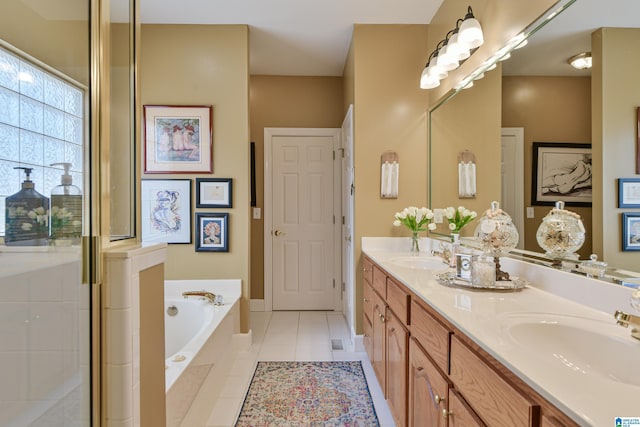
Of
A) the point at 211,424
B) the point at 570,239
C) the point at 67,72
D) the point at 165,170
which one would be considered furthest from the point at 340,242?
the point at 67,72

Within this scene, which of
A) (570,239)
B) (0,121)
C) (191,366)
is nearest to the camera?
(0,121)

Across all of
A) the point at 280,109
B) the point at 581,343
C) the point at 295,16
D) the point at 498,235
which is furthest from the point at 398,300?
the point at 280,109

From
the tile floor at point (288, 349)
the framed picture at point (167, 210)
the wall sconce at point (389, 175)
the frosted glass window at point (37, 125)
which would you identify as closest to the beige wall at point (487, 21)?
the wall sconce at point (389, 175)

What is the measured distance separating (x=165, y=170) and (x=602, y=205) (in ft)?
9.33

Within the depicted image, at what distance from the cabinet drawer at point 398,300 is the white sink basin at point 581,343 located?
21.7 inches

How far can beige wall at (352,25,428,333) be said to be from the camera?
271cm

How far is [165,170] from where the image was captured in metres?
2.76

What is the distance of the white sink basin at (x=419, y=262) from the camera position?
2.07 metres

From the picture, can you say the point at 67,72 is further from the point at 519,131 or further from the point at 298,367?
the point at 298,367

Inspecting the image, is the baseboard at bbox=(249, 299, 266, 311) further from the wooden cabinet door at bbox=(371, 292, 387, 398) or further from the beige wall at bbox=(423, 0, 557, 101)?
the beige wall at bbox=(423, 0, 557, 101)

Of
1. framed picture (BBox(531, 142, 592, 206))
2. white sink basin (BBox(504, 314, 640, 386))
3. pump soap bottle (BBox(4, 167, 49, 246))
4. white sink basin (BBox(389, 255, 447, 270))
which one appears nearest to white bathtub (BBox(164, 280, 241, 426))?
pump soap bottle (BBox(4, 167, 49, 246))

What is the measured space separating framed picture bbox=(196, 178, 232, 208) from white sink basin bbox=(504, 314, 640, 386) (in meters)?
2.31

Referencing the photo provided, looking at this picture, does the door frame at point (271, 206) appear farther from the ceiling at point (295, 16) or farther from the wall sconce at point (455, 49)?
the wall sconce at point (455, 49)

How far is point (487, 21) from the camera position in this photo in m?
1.86
